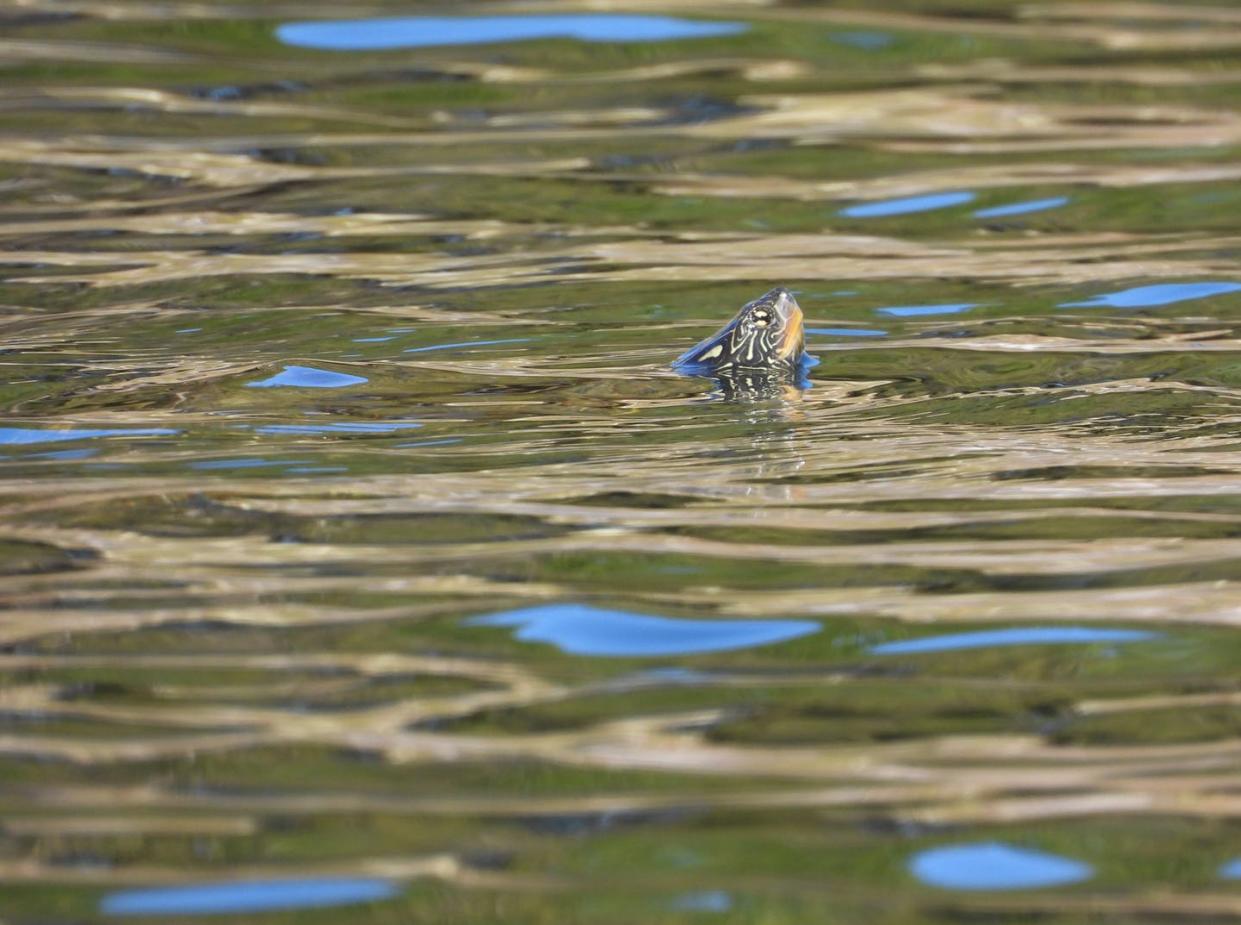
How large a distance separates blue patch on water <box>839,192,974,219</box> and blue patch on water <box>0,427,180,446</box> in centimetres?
486

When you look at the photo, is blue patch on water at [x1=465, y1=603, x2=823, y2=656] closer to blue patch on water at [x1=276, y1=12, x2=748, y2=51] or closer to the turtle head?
the turtle head

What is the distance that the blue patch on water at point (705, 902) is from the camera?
342 centimetres

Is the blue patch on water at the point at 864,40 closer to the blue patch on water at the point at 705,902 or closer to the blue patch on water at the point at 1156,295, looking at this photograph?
the blue patch on water at the point at 1156,295

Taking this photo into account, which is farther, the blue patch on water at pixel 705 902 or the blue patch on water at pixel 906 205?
the blue patch on water at pixel 906 205

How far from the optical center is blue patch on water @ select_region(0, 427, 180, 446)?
21.6 ft

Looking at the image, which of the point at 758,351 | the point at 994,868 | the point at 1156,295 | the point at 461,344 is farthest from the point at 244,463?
the point at 1156,295

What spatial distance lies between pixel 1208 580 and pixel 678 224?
580 cm

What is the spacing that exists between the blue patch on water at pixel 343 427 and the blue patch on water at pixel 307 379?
63 centimetres

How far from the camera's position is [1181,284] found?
30.1 ft

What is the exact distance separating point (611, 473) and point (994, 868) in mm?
2762

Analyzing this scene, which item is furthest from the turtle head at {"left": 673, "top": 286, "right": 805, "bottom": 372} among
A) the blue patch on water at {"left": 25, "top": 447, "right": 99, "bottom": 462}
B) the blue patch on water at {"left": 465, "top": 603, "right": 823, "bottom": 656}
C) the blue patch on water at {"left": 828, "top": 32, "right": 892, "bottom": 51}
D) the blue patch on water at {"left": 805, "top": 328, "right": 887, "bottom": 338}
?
the blue patch on water at {"left": 828, "top": 32, "right": 892, "bottom": 51}

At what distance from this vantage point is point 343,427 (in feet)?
22.4

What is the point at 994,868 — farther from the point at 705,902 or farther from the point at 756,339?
the point at 756,339

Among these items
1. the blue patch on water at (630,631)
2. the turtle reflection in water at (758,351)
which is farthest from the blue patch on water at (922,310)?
the blue patch on water at (630,631)
